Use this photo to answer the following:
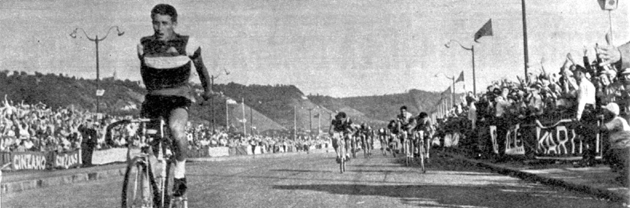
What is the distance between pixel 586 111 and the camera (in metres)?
17.8

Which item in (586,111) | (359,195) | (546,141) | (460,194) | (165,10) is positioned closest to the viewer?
(165,10)

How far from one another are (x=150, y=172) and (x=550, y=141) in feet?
47.9

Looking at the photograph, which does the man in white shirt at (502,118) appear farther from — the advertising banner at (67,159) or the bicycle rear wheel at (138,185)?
the bicycle rear wheel at (138,185)

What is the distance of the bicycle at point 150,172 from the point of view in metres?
6.88

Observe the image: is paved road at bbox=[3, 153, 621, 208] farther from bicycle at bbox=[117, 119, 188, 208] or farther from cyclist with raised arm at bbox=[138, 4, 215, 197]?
cyclist with raised arm at bbox=[138, 4, 215, 197]

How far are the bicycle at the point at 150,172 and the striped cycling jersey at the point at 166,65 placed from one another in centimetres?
34

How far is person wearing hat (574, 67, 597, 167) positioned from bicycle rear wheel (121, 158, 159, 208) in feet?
38.3

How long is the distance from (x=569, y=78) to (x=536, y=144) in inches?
87.4

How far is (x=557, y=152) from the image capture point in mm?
19766

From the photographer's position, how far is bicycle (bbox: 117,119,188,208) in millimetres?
6883

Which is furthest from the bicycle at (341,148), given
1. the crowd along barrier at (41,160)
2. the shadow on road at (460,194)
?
the crowd along barrier at (41,160)

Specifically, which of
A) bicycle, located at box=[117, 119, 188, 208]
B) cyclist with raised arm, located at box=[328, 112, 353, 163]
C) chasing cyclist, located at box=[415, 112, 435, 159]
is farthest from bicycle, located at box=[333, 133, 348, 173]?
bicycle, located at box=[117, 119, 188, 208]

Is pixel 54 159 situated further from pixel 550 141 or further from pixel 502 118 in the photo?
pixel 550 141

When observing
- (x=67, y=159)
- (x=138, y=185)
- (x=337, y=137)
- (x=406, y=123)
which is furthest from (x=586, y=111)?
(x=67, y=159)
